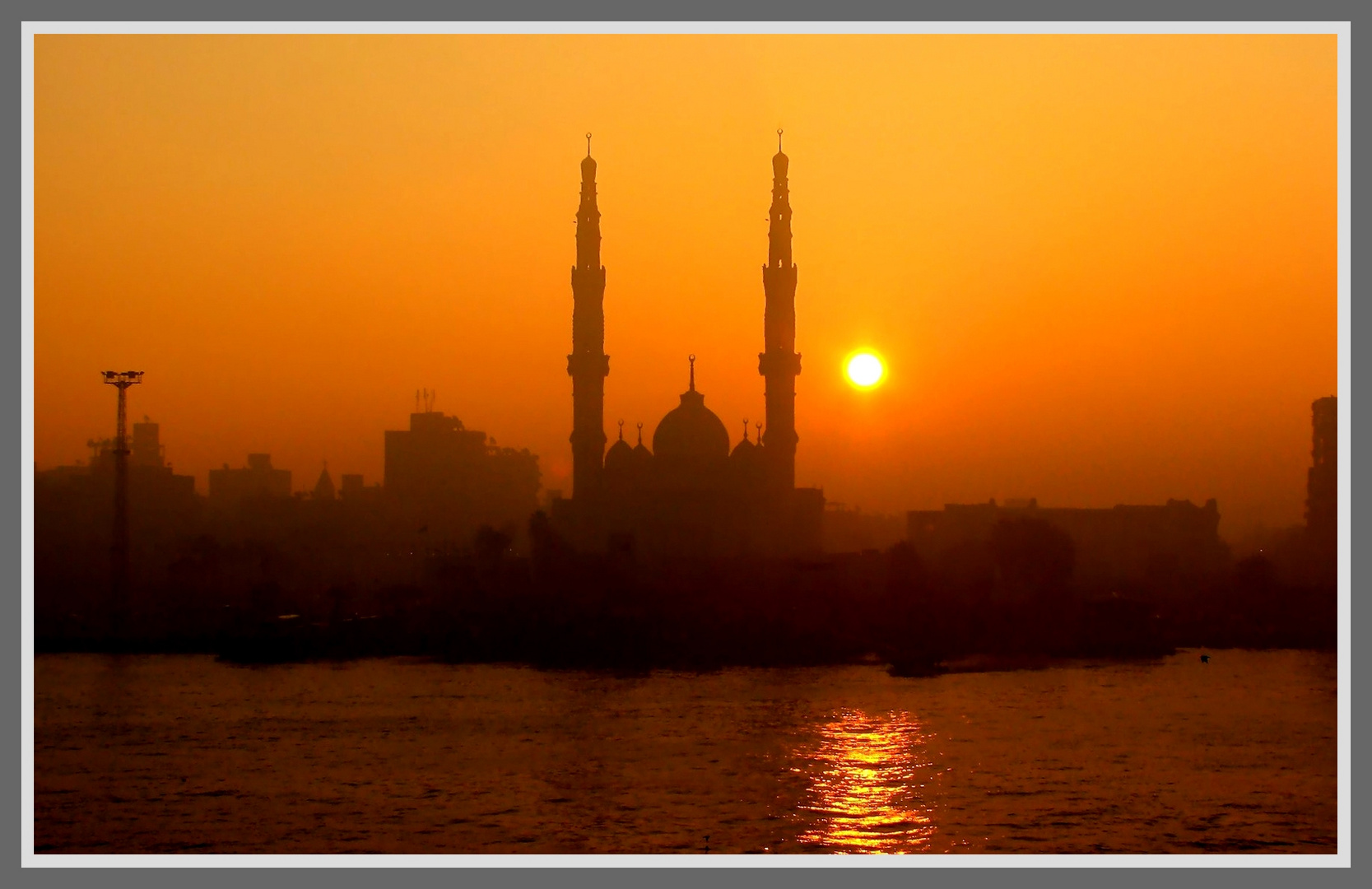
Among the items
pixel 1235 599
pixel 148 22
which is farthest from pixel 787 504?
pixel 148 22

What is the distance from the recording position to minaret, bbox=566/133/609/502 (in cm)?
4278

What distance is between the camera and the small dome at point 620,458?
43.6 meters

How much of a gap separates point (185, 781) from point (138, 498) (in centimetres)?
2874

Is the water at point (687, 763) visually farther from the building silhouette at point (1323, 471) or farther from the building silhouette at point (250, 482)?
the building silhouette at point (250, 482)

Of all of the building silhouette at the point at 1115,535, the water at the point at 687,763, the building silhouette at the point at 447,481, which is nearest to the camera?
the water at the point at 687,763

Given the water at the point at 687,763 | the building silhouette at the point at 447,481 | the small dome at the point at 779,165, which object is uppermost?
the small dome at the point at 779,165

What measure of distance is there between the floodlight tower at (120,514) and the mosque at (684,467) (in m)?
11.7

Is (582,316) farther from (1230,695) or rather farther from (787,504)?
(1230,695)

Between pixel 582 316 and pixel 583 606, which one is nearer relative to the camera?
pixel 583 606

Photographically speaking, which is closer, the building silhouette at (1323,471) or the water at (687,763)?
the water at (687,763)

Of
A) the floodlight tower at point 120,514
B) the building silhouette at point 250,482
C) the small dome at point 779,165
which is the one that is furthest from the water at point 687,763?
the building silhouette at point 250,482

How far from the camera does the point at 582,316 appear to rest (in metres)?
42.8

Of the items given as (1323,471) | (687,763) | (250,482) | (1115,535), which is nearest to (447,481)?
(250,482)

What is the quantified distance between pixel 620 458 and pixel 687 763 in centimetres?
2466
